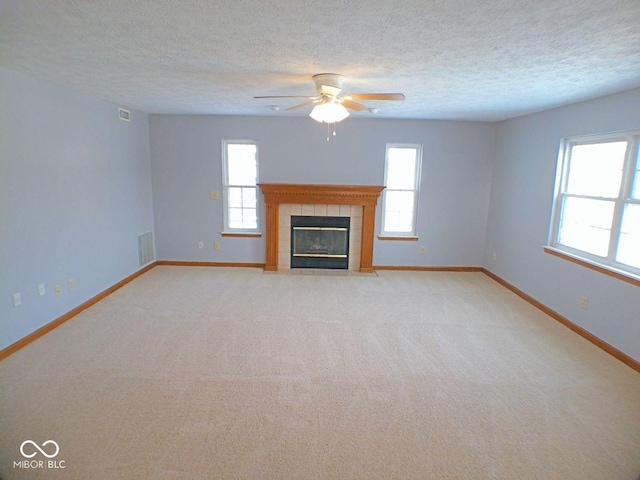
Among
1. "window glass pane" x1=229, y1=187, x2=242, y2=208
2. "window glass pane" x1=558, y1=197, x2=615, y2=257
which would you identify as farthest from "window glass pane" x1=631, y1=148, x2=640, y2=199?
"window glass pane" x1=229, y1=187, x2=242, y2=208

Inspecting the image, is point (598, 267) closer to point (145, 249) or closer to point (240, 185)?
point (240, 185)

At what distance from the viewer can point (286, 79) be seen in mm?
3102

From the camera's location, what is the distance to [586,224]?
3850 millimetres

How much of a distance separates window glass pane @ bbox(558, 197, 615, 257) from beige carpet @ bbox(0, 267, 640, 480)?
0.90 meters

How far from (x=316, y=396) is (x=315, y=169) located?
12.3 feet

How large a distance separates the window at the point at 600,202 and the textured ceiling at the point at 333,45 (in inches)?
23.3

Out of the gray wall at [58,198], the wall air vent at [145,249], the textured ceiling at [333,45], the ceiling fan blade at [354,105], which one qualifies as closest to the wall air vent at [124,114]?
the gray wall at [58,198]

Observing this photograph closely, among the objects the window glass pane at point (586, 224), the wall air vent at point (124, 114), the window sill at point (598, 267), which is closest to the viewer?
the window sill at point (598, 267)

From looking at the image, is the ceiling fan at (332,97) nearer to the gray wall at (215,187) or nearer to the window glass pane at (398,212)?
the gray wall at (215,187)

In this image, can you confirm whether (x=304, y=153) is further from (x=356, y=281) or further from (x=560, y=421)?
(x=560, y=421)

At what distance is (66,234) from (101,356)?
145 cm

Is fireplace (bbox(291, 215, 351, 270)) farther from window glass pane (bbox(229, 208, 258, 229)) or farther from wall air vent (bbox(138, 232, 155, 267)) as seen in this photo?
wall air vent (bbox(138, 232, 155, 267))

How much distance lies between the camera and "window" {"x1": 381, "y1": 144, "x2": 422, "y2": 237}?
225 inches

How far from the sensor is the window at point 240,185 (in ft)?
18.6
